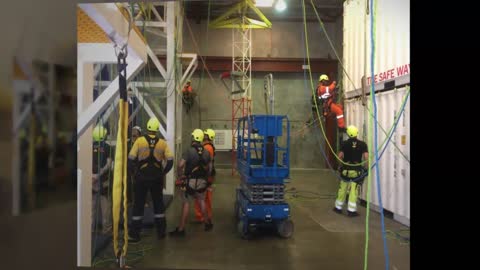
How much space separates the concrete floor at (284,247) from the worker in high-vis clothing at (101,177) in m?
0.67

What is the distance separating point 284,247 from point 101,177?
2.92 m

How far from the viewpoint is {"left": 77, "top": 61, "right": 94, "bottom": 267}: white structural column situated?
3150 mm

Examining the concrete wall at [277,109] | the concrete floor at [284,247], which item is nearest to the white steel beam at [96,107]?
the concrete floor at [284,247]

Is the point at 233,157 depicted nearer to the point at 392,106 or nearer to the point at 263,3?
the point at 263,3

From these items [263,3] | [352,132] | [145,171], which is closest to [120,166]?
[145,171]

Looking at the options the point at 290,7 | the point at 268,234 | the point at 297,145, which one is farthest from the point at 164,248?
the point at 290,7

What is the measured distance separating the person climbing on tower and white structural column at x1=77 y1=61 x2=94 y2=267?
9.91 meters

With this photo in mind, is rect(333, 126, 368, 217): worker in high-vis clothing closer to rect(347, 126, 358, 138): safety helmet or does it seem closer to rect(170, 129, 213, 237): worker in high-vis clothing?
rect(347, 126, 358, 138): safety helmet

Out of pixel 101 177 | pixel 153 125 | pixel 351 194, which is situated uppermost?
pixel 153 125

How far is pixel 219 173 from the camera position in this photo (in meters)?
13.2

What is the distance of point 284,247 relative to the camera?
5070mm

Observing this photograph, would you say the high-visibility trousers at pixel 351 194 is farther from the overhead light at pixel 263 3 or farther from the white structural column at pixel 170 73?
the overhead light at pixel 263 3

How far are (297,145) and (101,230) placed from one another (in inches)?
399

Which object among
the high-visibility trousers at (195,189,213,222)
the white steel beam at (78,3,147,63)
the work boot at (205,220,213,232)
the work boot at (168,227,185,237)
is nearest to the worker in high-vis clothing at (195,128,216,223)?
the high-visibility trousers at (195,189,213,222)
